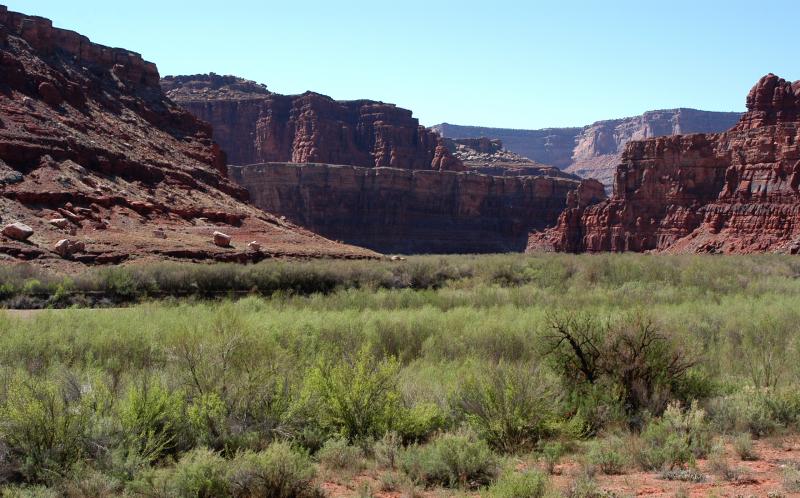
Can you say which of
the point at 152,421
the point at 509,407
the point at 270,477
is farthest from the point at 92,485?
the point at 509,407

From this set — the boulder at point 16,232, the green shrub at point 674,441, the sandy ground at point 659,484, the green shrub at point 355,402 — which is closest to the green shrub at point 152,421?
the green shrub at point 355,402

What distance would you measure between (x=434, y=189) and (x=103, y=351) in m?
77.6

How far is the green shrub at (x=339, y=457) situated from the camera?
9.01 meters

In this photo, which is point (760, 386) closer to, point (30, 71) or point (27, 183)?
point (27, 183)

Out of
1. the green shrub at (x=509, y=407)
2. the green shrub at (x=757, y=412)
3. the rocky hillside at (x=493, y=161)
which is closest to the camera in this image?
the green shrub at (x=509, y=407)

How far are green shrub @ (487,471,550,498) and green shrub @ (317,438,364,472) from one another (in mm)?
1866

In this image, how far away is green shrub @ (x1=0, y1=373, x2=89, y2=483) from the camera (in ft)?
26.5

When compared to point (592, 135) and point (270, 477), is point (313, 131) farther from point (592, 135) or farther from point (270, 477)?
point (270, 477)

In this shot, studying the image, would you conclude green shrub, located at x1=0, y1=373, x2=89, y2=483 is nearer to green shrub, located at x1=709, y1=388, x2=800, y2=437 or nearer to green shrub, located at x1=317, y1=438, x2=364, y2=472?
green shrub, located at x1=317, y1=438, x2=364, y2=472

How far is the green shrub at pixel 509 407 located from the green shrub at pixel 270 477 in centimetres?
283

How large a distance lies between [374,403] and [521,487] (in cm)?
306

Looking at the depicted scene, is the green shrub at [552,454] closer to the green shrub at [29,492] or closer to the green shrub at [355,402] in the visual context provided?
the green shrub at [355,402]

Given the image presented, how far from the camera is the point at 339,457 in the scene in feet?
29.7

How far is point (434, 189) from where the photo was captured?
90625mm
